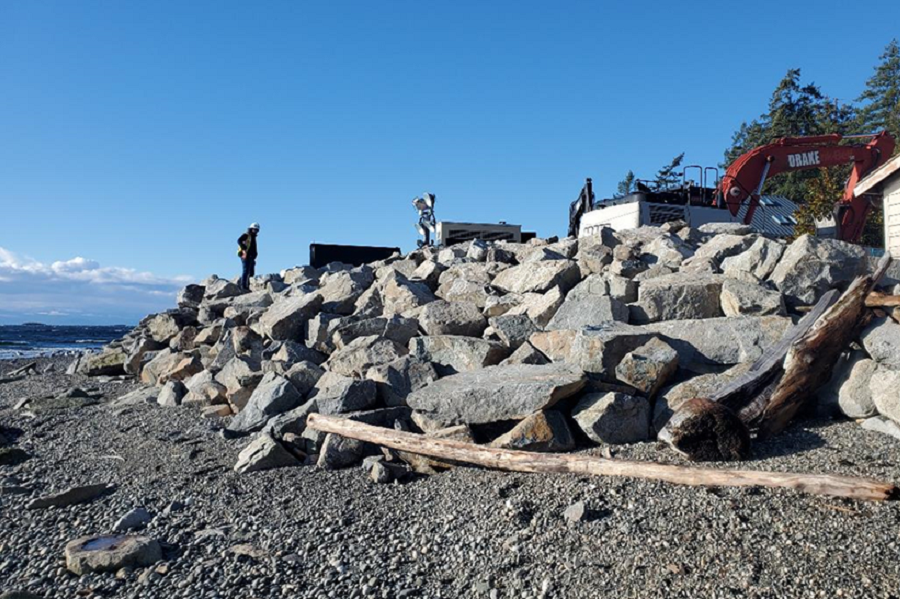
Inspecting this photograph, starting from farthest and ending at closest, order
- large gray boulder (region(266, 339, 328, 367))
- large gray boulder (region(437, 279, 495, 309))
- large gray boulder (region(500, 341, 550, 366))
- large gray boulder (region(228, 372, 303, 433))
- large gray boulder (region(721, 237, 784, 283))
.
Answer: large gray boulder (region(437, 279, 495, 309))
large gray boulder (region(266, 339, 328, 367))
large gray boulder (region(228, 372, 303, 433))
large gray boulder (region(721, 237, 784, 283))
large gray boulder (region(500, 341, 550, 366))

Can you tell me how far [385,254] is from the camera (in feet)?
65.5

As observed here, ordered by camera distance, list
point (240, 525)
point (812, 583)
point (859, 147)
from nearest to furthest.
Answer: point (812, 583), point (240, 525), point (859, 147)

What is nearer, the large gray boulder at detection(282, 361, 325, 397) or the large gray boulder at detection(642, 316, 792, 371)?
the large gray boulder at detection(642, 316, 792, 371)

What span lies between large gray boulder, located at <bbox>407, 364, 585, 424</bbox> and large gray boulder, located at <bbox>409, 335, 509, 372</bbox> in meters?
0.73

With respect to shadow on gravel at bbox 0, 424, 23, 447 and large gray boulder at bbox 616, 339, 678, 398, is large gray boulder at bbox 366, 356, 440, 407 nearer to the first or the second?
large gray boulder at bbox 616, 339, 678, 398

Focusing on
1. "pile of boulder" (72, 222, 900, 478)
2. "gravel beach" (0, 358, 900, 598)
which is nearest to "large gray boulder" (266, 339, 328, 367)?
"pile of boulder" (72, 222, 900, 478)

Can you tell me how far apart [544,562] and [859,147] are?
16024 mm

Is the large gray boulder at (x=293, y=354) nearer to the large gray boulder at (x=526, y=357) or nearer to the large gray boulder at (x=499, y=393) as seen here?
the large gray boulder at (x=499, y=393)

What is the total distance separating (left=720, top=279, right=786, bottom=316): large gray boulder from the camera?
341 inches

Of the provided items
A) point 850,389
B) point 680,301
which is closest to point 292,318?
point 680,301

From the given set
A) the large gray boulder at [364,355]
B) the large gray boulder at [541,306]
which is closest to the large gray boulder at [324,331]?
the large gray boulder at [364,355]

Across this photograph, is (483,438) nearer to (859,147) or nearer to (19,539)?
(19,539)

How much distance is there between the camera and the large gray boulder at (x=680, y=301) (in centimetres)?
924

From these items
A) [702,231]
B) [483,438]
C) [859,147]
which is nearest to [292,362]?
[483,438]
